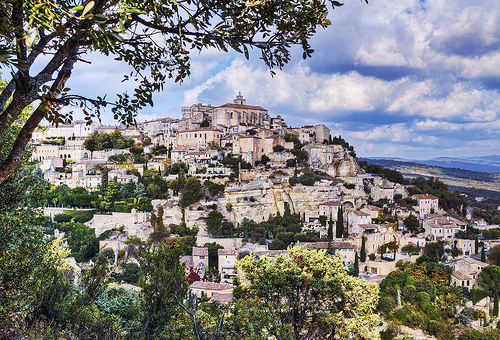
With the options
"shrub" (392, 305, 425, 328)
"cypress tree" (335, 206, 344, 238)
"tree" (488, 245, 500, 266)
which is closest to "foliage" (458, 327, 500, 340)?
"shrub" (392, 305, 425, 328)

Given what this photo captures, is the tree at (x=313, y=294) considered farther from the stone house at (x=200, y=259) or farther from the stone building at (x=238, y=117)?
the stone building at (x=238, y=117)

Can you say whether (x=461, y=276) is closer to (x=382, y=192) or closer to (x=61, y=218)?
(x=382, y=192)

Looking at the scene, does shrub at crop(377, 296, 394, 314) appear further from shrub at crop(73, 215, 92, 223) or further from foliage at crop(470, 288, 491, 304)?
shrub at crop(73, 215, 92, 223)

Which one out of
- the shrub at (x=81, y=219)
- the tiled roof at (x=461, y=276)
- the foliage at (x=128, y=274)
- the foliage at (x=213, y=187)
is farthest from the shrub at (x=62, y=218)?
the tiled roof at (x=461, y=276)

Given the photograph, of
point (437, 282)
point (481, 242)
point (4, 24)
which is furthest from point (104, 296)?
point (481, 242)

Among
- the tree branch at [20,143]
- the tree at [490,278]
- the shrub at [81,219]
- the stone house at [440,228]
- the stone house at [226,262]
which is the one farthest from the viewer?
the shrub at [81,219]

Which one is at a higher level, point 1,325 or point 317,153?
point 317,153

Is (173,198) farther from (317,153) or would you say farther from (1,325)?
(1,325)
